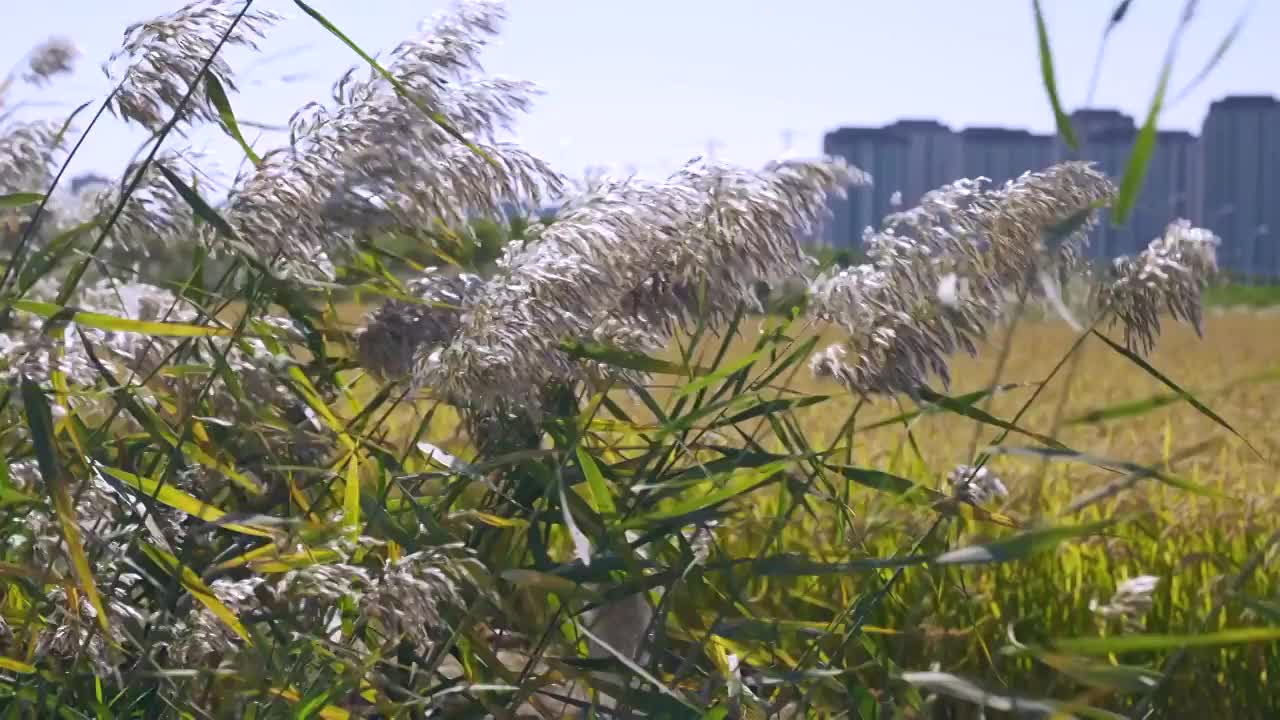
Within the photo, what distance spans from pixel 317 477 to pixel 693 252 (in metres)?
0.64

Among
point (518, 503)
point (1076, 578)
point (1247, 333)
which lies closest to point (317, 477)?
point (518, 503)

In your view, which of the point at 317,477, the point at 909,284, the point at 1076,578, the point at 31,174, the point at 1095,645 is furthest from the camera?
the point at 1076,578

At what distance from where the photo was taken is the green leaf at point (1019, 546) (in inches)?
50.0

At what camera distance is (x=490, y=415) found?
1910mm

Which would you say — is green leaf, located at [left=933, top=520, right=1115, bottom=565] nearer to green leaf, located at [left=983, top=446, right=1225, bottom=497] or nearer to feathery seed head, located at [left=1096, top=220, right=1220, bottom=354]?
green leaf, located at [left=983, top=446, right=1225, bottom=497]

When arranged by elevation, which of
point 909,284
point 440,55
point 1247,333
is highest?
point 440,55

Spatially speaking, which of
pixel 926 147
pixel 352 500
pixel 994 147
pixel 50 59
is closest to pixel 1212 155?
pixel 994 147

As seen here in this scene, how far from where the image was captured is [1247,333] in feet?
79.7

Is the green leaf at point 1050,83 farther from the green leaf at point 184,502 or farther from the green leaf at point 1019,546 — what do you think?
the green leaf at point 184,502

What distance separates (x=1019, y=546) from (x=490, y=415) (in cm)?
79

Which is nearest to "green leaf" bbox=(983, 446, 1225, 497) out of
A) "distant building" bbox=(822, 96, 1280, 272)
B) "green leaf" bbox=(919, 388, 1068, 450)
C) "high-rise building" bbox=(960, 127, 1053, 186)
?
"green leaf" bbox=(919, 388, 1068, 450)

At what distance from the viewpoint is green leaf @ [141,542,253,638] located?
157 centimetres

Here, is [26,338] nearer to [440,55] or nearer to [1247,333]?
[440,55]

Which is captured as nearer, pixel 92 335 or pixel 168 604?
pixel 168 604
